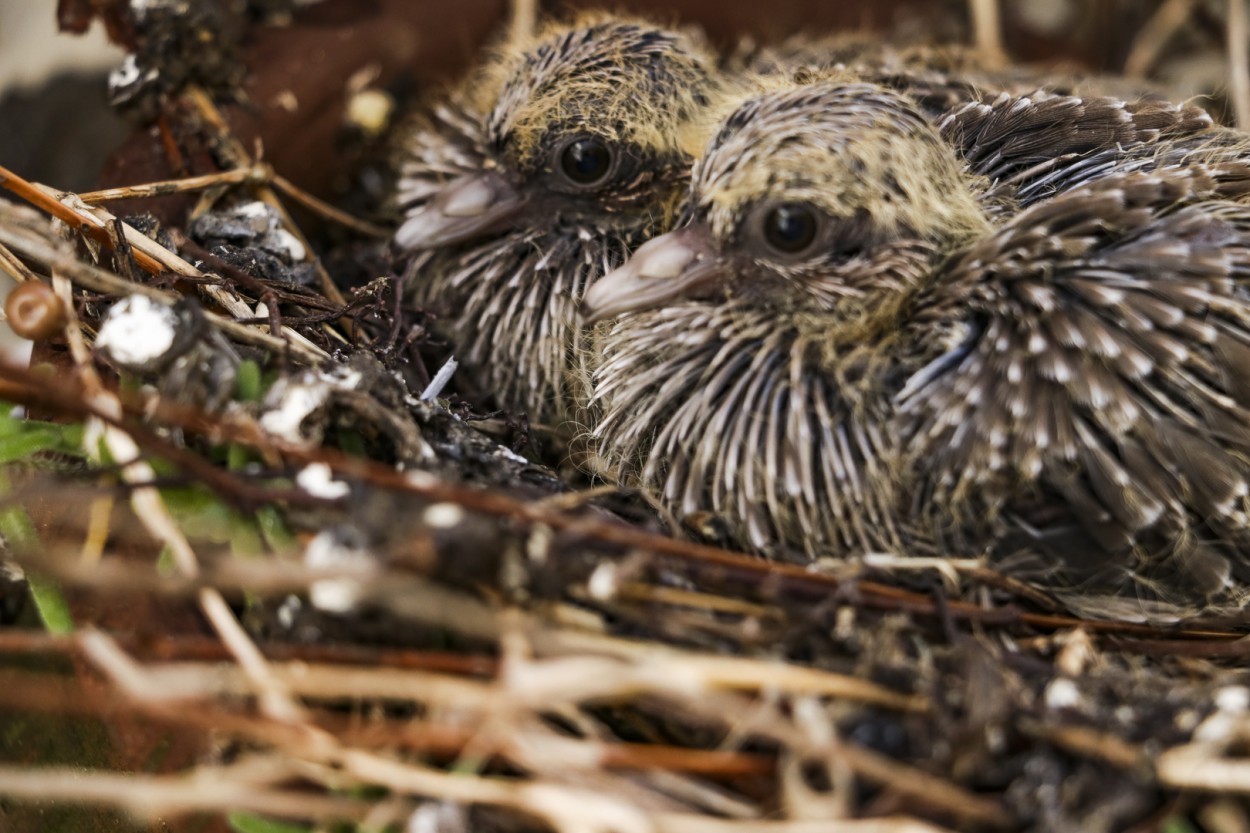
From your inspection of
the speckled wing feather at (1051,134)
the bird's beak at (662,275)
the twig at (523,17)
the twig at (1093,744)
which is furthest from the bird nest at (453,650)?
the twig at (523,17)

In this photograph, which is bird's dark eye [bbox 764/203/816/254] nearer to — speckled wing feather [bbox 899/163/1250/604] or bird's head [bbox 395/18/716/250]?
speckled wing feather [bbox 899/163/1250/604]

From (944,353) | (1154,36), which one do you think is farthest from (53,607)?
(1154,36)

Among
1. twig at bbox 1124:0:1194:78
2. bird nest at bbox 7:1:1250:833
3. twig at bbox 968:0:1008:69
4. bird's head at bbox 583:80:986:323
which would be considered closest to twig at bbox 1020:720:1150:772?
bird nest at bbox 7:1:1250:833

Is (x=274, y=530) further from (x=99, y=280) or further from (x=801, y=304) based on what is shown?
(x=801, y=304)

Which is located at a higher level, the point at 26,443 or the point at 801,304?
the point at 801,304

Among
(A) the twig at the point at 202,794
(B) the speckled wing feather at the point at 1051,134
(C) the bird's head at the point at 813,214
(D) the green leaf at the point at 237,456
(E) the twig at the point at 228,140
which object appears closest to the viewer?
(A) the twig at the point at 202,794

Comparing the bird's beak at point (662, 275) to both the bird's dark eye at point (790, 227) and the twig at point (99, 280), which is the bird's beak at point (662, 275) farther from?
the twig at point (99, 280)
